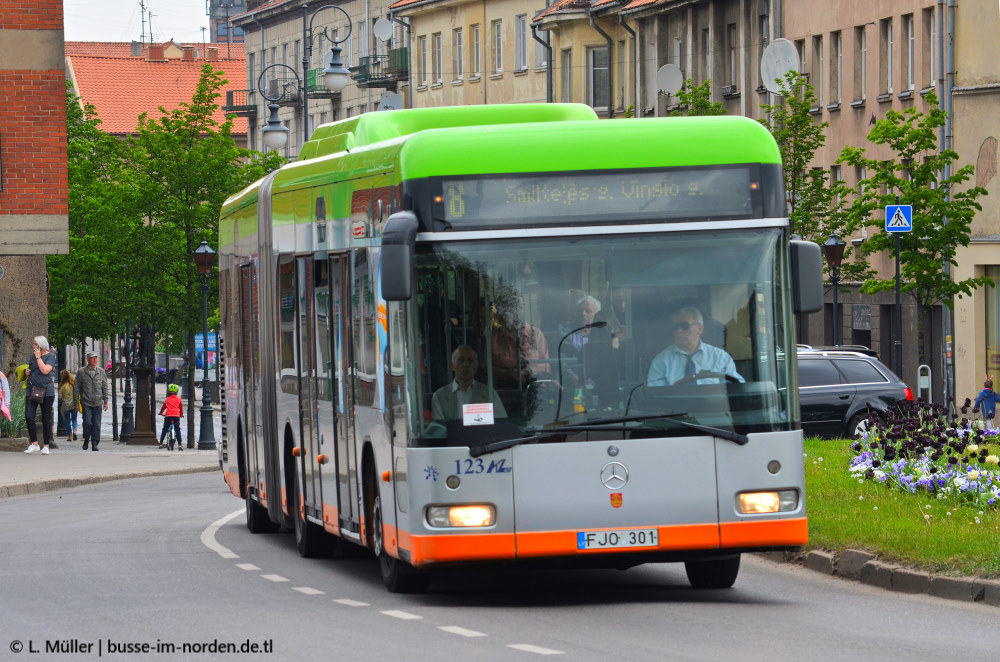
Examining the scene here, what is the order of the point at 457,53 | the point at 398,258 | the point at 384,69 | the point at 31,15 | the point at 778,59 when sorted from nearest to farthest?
the point at 398,258 < the point at 31,15 < the point at 778,59 < the point at 457,53 < the point at 384,69

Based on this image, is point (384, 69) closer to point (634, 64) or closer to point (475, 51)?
point (475, 51)

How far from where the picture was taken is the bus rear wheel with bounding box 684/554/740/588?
559 inches

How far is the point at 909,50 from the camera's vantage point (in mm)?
53812

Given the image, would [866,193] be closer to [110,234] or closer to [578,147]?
[110,234]

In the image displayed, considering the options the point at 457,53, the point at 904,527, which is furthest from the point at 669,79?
the point at 904,527

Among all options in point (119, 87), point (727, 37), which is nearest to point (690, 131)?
point (727, 37)

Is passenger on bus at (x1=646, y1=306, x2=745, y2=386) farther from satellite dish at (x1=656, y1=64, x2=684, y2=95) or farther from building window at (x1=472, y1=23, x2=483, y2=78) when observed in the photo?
building window at (x1=472, y1=23, x2=483, y2=78)

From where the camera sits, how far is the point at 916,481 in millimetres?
17766

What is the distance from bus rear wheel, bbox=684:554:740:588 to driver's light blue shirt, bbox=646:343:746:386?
1.78m

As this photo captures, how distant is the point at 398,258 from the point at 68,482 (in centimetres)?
1800

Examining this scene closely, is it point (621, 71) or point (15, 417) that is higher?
point (621, 71)

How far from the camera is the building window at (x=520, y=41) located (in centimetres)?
7881

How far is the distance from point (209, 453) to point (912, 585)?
27.7 metres

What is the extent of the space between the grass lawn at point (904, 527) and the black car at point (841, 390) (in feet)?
43.4
